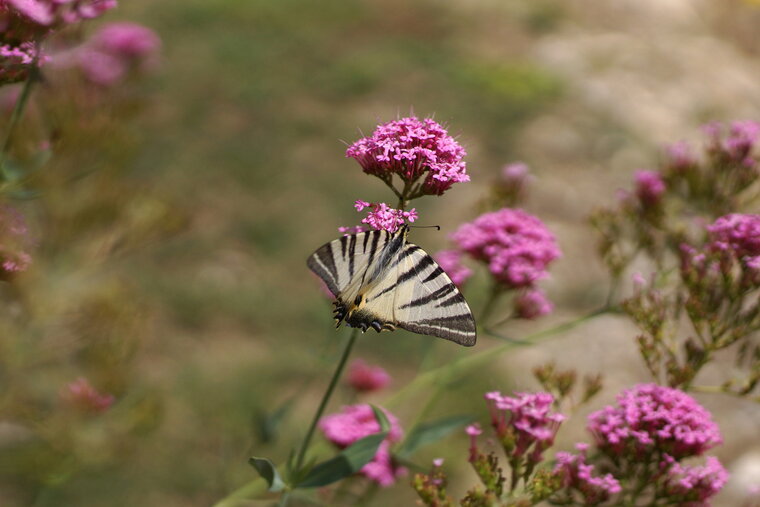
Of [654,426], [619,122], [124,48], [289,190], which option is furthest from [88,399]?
[619,122]

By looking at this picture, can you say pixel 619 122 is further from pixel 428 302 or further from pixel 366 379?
pixel 428 302

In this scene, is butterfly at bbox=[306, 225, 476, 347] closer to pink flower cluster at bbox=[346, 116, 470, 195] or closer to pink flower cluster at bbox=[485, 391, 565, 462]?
pink flower cluster at bbox=[346, 116, 470, 195]

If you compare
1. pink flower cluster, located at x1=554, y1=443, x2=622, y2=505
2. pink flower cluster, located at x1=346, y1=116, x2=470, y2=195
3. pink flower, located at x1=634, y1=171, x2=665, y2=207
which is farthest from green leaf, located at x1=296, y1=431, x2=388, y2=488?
pink flower, located at x1=634, y1=171, x2=665, y2=207

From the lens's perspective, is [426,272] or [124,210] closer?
[426,272]

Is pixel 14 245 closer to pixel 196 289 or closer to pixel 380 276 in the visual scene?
pixel 380 276

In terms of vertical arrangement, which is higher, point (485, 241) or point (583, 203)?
point (583, 203)

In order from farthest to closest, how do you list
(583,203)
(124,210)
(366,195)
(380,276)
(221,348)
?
(583,203), (366,195), (221,348), (124,210), (380,276)

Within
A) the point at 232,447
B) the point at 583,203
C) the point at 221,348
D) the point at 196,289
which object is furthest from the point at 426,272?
the point at 583,203

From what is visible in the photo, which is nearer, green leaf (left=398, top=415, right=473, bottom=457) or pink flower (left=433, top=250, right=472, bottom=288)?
green leaf (left=398, top=415, right=473, bottom=457)

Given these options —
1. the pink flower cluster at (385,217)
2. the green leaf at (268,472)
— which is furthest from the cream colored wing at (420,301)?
the green leaf at (268,472)
